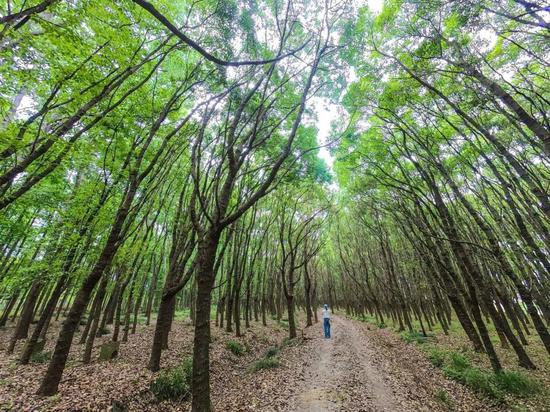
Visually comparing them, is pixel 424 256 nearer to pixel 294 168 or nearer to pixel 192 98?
pixel 294 168

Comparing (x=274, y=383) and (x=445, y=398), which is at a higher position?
(x=274, y=383)

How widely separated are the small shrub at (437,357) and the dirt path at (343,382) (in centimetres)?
264

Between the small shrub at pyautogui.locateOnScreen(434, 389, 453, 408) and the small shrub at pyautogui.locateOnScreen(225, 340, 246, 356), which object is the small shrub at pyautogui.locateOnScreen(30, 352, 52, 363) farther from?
the small shrub at pyautogui.locateOnScreen(434, 389, 453, 408)

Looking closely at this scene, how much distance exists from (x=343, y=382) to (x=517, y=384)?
17.5 ft

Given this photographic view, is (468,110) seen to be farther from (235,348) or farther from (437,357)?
(235,348)

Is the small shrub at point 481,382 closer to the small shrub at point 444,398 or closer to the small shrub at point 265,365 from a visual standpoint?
the small shrub at point 444,398

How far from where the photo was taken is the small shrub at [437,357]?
1034cm

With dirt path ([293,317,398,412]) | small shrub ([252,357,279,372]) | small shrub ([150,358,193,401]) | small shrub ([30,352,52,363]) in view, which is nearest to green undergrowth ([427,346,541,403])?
dirt path ([293,317,398,412])

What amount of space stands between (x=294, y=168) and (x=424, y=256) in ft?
29.4

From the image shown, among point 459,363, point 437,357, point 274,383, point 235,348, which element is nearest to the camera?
point 274,383

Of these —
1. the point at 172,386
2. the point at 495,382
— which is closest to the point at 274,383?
the point at 172,386

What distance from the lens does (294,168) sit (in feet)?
36.5

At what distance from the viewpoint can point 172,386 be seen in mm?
7113

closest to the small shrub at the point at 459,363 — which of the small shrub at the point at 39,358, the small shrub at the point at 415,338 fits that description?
the small shrub at the point at 415,338
